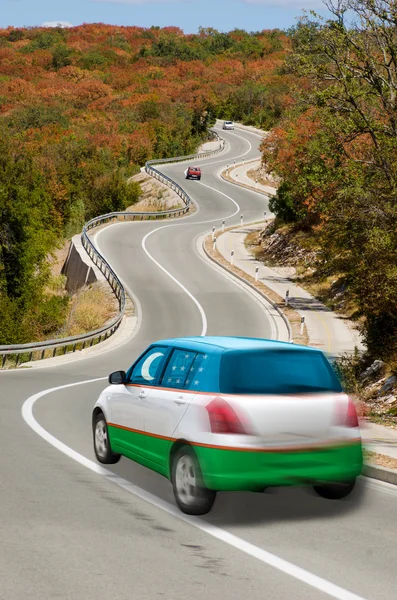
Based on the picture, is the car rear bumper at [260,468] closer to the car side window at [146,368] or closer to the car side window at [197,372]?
the car side window at [197,372]

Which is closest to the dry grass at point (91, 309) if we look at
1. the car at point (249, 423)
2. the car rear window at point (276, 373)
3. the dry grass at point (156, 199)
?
the car at point (249, 423)

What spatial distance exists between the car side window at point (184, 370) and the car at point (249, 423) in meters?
0.01

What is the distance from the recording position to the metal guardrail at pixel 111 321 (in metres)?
26.3

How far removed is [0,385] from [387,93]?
1277 centimetres

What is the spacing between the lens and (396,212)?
19.8 m

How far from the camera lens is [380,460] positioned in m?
9.36

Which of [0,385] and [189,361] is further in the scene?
[0,385]

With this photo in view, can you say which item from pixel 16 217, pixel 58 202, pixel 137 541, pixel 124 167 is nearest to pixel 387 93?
pixel 137 541

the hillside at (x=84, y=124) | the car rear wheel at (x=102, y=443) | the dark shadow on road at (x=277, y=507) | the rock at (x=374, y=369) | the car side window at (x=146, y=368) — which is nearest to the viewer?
the dark shadow on road at (x=277, y=507)

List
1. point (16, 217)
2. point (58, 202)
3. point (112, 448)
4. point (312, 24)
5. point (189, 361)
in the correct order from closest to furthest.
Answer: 1. point (189, 361)
2. point (112, 448)
3. point (312, 24)
4. point (16, 217)
5. point (58, 202)

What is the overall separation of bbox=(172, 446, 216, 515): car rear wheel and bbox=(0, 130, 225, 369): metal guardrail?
1768cm

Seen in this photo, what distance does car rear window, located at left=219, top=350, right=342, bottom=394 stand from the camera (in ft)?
24.5

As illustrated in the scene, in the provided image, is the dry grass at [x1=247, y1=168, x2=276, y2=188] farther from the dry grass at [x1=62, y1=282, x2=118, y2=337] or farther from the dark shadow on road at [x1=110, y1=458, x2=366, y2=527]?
the dark shadow on road at [x1=110, y1=458, x2=366, y2=527]

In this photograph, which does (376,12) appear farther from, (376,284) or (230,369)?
(230,369)
